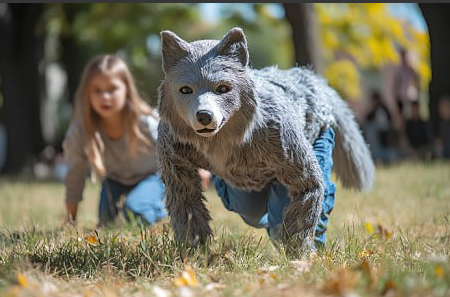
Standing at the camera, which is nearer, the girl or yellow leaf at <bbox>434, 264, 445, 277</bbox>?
yellow leaf at <bbox>434, 264, 445, 277</bbox>

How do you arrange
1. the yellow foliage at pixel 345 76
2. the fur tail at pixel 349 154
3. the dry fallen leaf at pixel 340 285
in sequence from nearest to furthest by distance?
the dry fallen leaf at pixel 340 285 < the fur tail at pixel 349 154 < the yellow foliage at pixel 345 76

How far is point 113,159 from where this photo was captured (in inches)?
219

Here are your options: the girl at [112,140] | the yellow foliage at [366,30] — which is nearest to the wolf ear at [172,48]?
the girl at [112,140]

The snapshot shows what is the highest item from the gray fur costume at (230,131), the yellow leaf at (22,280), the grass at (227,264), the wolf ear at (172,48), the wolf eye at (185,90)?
the wolf ear at (172,48)

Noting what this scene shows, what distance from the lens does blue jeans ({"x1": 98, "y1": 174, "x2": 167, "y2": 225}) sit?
5.39 metres

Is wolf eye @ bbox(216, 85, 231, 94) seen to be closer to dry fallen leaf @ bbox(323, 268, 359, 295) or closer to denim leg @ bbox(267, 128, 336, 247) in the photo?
denim leg @ bbox(267, 128, 336, 247)

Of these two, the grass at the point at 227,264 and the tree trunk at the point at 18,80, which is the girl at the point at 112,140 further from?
the tree trunk at the point at 18,80

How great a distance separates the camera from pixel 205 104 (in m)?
2.99

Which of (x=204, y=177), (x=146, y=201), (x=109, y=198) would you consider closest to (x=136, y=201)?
(x=146, y=201)

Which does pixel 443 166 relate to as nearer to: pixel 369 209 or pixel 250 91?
pixel 369 209

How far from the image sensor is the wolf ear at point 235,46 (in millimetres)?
3193

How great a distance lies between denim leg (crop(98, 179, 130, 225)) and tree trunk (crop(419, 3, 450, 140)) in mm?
7769

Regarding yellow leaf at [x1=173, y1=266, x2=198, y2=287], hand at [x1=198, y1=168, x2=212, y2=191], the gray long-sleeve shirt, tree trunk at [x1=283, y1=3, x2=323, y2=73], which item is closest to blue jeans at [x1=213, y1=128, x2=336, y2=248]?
hand at [x1=198, y1=168, x2=212, y2=191]

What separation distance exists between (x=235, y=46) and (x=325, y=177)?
1157 mm
